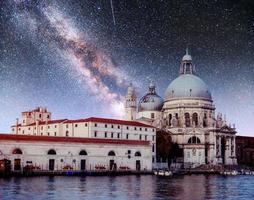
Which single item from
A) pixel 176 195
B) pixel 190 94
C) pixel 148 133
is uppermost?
pixel 190 94

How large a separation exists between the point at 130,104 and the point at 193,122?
1353cm

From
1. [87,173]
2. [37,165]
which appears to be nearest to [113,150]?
[87,173]

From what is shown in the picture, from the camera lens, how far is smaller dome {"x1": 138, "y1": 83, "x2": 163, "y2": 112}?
90562 mm

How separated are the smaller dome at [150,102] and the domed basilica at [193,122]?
6.08 ft

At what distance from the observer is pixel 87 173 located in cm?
5547

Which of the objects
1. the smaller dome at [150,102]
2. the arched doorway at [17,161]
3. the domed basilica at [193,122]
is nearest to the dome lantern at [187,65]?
the domed basilica at [193,122]

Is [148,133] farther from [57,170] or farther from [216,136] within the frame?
[57,170]

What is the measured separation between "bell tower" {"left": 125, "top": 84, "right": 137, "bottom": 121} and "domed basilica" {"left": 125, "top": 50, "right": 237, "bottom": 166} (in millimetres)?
167

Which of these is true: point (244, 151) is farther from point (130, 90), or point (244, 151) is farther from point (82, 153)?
point (82, 153)

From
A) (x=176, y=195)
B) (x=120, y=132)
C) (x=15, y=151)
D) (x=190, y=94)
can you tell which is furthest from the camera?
(x=190, y=94)

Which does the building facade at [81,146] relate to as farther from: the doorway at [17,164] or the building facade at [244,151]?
the building facade at [244,151]

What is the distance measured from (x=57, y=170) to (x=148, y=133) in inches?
834

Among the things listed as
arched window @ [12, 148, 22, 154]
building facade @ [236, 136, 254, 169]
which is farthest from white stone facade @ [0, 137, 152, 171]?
building facade @ [236, 136, 254, 169]

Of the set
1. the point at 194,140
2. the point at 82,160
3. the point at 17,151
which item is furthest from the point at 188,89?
the point at 17,151
